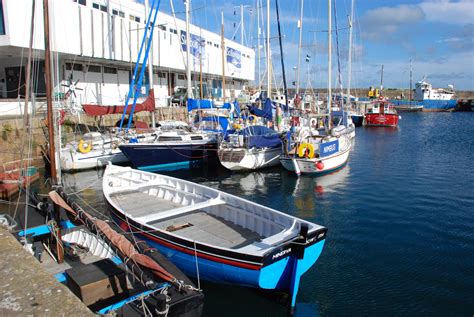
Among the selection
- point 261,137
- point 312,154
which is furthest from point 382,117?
point 261,137

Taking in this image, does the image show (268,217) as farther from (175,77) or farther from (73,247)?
(175,77)

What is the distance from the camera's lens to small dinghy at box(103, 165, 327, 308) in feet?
24.5

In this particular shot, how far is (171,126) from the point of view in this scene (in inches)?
1042

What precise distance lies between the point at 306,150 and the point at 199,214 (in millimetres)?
11437

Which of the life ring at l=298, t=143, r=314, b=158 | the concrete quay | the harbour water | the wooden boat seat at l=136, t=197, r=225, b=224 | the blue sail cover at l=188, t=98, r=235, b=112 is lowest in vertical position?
the harbour water

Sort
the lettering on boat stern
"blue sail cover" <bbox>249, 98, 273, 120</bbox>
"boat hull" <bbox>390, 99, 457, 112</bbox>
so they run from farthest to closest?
1. "boat hull" <bbox>390, 99, 457, 112</bbox>
2. "blue sail cover" <bbox>249, 98, 273, 120</bbox>
3. the lettering on boat stern

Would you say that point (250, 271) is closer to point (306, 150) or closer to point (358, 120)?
point (306, 150)

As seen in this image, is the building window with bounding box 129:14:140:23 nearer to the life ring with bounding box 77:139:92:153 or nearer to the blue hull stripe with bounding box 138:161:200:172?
the life ring with bounding box 77:139:92:153

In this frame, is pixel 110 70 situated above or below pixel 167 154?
above

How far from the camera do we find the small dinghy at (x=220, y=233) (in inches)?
295

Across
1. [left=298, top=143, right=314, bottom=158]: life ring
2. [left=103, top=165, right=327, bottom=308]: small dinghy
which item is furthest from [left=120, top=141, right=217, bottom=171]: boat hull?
[left=103, top=165, right=327, bottom=308]: small dinghy

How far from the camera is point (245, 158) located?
21969mm

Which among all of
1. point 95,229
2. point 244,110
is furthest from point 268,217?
point 244,110

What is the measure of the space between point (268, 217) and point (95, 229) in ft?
13.5
